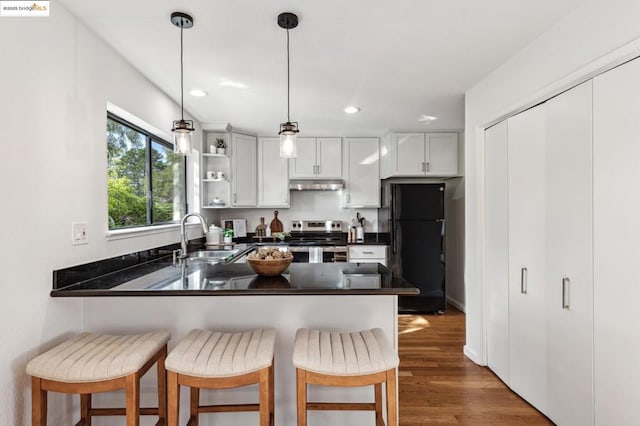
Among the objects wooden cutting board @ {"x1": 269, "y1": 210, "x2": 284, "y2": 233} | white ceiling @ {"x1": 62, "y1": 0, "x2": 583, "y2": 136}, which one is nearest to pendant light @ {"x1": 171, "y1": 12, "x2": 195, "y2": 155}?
white ceiling @ {"x1": 62, "y1": 0, "x2": 583, "y2": 136}

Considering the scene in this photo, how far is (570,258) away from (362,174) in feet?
9.83

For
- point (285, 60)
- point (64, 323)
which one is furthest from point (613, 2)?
point (64, 323)

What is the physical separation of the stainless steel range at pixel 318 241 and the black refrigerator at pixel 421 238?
73 centimetres

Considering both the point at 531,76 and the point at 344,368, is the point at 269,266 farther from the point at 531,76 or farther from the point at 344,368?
the point at 531,76

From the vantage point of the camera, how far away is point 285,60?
2383 mm

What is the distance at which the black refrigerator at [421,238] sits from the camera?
4223 millimetres

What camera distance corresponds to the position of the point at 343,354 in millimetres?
1410

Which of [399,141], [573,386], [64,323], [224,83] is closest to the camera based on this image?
[64,323]

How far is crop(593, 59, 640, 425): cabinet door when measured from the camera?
1.54 metres

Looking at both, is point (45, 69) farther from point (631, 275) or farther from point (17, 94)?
point (631, 275)

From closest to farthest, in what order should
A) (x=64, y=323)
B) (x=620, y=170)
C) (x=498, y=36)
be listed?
(x=620, y=170)
(x=64, y=323)
(x=498, y=36)

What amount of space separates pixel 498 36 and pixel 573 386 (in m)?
2.07

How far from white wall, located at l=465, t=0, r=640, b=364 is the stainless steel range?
1.72m

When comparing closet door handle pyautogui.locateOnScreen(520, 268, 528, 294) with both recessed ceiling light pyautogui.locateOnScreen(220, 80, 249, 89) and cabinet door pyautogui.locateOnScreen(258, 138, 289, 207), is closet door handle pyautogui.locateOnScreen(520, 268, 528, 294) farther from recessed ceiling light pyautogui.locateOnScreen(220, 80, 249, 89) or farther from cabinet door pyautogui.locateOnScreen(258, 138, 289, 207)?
cabinet door pyautogui.locateOnScreen(258, 138, 289, 207)
